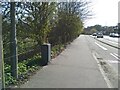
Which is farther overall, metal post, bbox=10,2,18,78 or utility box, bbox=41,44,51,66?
utility box, bbox=41,44,51,66

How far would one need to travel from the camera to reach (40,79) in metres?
8.00

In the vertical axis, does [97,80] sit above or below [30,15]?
below

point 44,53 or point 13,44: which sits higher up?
point 13,44

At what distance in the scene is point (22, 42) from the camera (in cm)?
1243

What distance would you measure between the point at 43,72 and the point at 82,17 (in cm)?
3031

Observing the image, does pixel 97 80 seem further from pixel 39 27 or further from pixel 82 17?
pixel 82 17

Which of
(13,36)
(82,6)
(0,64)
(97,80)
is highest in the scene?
(82,6)

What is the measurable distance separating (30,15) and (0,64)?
692 cm

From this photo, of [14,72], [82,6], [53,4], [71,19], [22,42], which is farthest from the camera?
[82,6]

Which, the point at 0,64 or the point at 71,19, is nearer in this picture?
the point at 0,64

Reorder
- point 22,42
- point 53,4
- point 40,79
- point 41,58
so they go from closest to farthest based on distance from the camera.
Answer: point 40,79, point 41,58, point 22,42, point 53,4

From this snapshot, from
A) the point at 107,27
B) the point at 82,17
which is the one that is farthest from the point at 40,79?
the point at 107,27

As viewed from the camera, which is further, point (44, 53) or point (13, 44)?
point (44, 53)

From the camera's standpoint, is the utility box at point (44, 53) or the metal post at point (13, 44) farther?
the utility box at point (44, 53)
